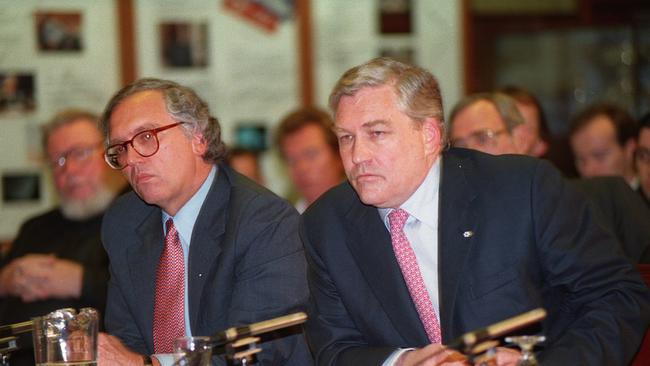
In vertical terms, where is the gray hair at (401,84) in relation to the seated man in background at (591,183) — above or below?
above

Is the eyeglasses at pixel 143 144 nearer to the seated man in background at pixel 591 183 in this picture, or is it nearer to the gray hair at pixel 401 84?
the gray hair at pixel 401 84

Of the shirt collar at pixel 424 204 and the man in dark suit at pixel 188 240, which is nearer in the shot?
the shirt collar at pixel 424 204

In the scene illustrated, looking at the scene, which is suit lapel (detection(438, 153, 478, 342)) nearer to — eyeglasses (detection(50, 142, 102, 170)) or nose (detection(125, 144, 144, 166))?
nose (detection(125, 144, 144, 166))

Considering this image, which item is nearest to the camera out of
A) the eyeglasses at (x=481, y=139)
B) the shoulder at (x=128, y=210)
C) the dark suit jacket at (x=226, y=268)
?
the dark suit jacket at (x=226, y=268)

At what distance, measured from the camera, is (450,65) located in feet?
23.8

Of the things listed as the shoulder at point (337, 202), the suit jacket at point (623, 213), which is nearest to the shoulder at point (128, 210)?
the shoulder at point (337, 202)

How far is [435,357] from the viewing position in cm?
274

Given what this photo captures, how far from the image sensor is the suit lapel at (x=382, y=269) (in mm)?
3012

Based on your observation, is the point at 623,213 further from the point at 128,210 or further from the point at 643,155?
the point at 128,210

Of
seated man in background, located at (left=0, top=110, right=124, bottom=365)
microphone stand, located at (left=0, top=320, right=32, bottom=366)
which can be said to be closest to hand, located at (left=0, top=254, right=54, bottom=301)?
seated man in background, located at (left=0, top=110, right=124, bottom=365)

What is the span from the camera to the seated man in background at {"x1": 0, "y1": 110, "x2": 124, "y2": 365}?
4.71 meters

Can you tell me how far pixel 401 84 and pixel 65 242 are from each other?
2590mm

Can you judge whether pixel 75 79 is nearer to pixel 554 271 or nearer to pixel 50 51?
pixel 50 51

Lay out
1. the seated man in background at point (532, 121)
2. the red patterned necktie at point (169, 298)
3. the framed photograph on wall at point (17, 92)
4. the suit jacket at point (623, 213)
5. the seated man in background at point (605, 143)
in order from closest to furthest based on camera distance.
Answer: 1. the red patterned necktie at point (169, 298)
2. the suit jacket at point (623, 213)
3. the seated man in background at point (532, 121)
4. the seated man in background at point (605, 143)
5. the framed photograph on wall at point (17, 92)
